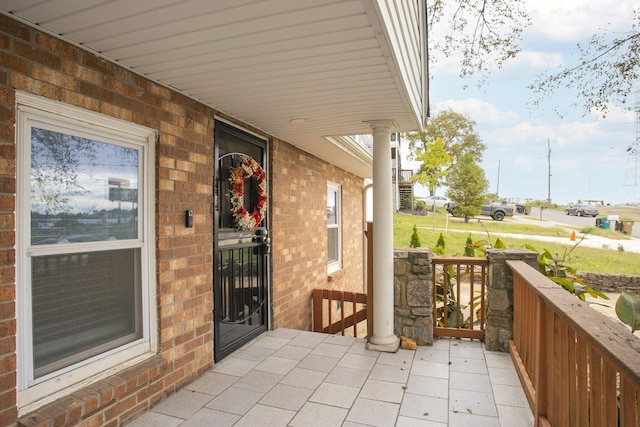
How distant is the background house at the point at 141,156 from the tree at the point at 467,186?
Answer: 18106mm

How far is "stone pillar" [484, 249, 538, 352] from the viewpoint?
3.54 metres

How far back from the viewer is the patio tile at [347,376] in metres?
2.97

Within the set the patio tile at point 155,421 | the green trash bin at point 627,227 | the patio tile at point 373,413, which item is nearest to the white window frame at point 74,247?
the patio tile at point 155,421

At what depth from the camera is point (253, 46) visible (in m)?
2.01

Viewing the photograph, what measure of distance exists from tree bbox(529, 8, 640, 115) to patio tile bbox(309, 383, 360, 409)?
6.10 metres

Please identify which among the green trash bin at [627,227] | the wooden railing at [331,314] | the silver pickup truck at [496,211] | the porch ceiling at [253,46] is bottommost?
the wooden railing at [331,314]

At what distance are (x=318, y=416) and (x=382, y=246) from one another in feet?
5.88

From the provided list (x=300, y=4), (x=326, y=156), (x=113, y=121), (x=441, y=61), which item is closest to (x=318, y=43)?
(x=300, y=4)

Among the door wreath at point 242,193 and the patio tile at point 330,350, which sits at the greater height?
the door wreath at point 242,193

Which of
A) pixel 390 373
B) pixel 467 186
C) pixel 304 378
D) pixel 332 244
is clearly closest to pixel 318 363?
pixel 304 378

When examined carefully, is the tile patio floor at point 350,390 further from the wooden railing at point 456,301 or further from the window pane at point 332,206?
the window pane at point 332,206

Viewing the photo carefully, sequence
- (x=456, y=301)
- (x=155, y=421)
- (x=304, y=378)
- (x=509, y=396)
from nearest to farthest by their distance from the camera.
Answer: (x=155, y=421) → (x=509, y=396) → (x=304, y=378) → (x=456, y=301)

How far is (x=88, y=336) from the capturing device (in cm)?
220

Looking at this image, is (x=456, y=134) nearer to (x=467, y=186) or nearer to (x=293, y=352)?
(x=467, y=186)
